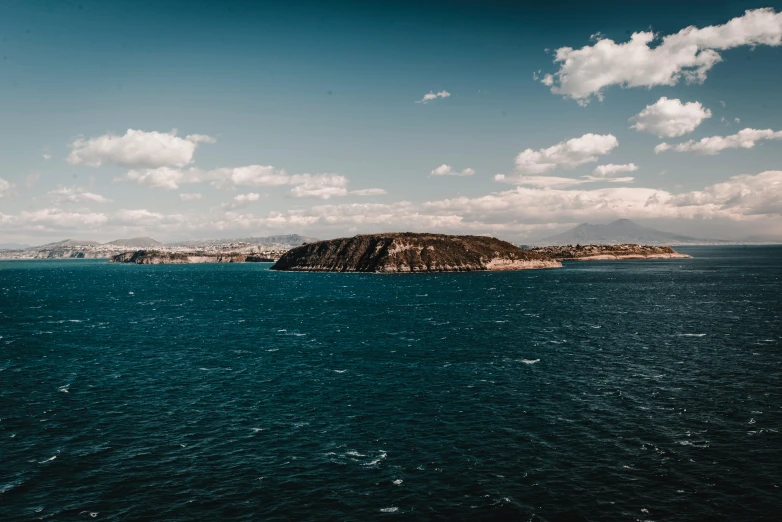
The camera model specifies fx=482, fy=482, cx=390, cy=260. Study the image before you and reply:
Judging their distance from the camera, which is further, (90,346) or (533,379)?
(90,346)

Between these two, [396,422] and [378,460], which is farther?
[396,422]

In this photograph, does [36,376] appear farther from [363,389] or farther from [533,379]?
[533,379]

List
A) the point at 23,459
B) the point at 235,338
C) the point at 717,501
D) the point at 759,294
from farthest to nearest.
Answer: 1. the point at 759,294
2. the point at 235,338
3. the point at 23,459
4. the point at 717,501

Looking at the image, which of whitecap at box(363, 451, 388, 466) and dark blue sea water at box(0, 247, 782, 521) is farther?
whitecap at box(363, 451, 388, 466)

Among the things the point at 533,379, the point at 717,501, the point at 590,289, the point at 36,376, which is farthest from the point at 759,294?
the point at 36,376

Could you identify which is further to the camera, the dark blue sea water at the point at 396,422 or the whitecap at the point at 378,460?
the whitecap at the point at 378,460

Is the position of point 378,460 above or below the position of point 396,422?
below

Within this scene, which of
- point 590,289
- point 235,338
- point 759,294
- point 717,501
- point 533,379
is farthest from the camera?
point 590,289
